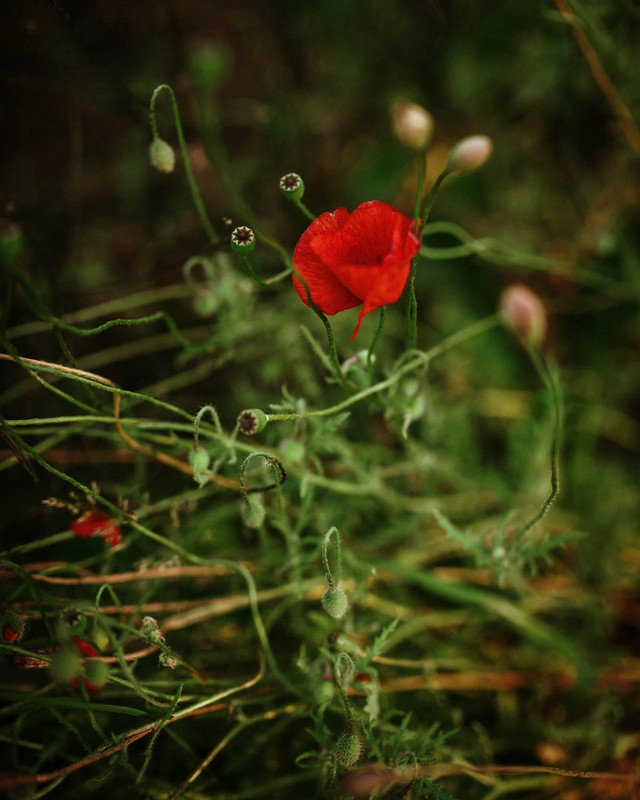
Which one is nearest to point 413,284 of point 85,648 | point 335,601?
point 335,601

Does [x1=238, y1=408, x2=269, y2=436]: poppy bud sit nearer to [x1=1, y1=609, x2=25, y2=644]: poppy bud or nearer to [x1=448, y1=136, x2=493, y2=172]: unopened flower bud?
[x1=1, y1=609, x2=25, y2=644]: poppy bud

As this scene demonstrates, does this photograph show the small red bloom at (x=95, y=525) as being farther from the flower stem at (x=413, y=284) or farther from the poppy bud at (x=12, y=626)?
the flower stem at (x=413, y=284)

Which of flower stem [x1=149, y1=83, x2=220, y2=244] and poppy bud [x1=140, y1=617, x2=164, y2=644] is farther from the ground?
flower stem [x1=149, y1=83, x2=220, y2=244]

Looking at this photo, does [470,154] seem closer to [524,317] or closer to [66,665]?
[524,317]

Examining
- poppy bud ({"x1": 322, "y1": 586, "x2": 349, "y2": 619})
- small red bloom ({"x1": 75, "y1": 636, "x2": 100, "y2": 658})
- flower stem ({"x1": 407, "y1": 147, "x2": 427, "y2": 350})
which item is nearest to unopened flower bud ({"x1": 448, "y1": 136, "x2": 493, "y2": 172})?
flower stem ({"x1": 407, "y1": 147, "x2": 427, "y2": 350})

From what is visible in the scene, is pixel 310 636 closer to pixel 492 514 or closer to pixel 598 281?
pixel 492 514

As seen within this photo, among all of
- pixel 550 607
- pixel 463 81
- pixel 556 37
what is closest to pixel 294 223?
pixel 463 81

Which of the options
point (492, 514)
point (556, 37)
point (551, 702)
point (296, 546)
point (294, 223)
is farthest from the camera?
point (294, 223)
